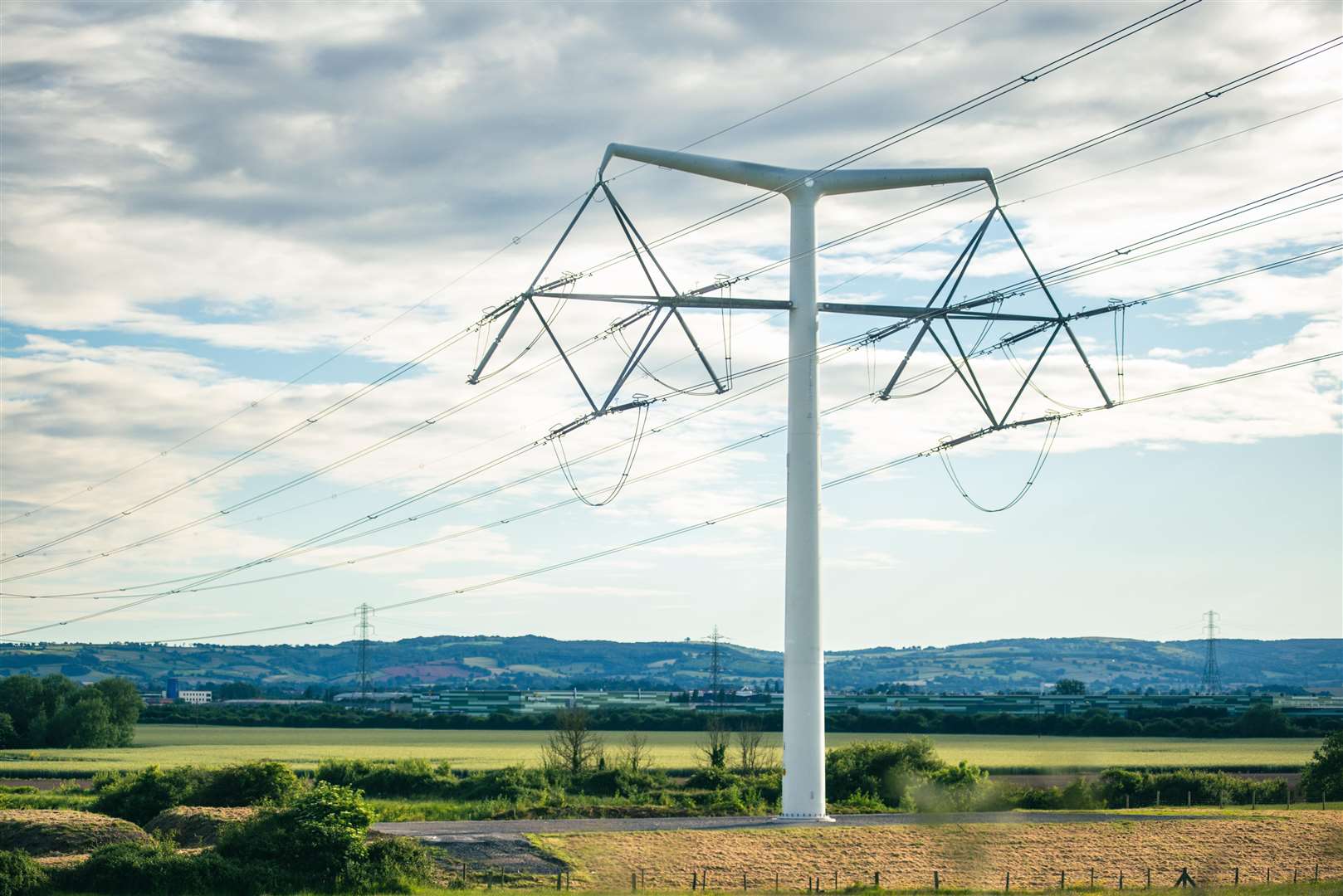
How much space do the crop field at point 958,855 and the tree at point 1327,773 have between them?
22468 millimetres

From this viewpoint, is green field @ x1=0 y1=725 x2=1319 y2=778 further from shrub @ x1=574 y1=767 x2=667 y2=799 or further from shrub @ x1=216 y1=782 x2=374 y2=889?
shrub @ x1=216 y1=782 x2=374 y2=889

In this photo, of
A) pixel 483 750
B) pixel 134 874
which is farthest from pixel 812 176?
pixel 483 750

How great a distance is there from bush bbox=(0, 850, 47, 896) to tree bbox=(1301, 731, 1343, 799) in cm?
7063

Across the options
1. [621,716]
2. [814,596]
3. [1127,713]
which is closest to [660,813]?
[814,596]

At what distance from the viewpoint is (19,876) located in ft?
140

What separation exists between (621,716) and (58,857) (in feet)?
437

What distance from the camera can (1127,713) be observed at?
614 feet

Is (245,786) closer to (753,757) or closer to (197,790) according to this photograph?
(197,790)

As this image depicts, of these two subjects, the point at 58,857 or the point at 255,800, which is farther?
the point at 255,800

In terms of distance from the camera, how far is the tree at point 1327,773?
271 feet

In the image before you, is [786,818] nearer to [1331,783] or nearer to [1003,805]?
[1003,805]

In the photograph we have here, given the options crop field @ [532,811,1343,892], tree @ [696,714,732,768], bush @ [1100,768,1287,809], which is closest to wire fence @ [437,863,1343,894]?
crop field @ [532,811,1343,892]

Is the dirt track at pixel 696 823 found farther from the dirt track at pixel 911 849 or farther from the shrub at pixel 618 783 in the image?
the shrub at pixel 618 783

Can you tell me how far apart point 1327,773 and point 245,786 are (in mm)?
63515
